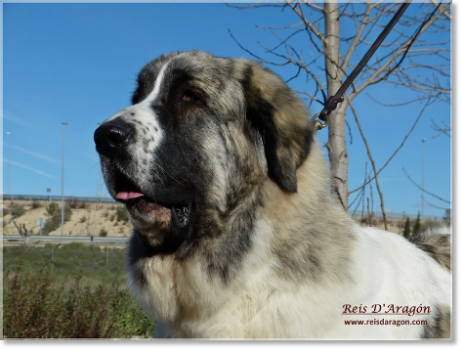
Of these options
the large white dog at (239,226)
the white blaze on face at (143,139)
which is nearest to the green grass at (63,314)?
the large white dog at (239,226)

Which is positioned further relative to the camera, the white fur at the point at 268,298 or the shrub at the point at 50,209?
the shrub at the point at 50,209

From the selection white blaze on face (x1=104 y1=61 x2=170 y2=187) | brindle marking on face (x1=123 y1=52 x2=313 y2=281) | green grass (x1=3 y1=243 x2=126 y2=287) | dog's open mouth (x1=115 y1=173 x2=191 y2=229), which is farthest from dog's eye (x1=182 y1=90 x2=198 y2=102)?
green grass (x1=3 y1=243 x2=126 y2=287)

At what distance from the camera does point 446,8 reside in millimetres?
4996

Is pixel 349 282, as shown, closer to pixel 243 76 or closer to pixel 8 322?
pixel 243 76

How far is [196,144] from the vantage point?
274cm

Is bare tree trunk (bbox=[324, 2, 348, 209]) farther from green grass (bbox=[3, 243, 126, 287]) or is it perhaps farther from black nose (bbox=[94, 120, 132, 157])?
black nose (bbox=[94, 120, 132, 157])

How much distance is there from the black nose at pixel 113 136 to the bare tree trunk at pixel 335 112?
304 centimetres

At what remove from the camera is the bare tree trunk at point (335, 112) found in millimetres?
5078

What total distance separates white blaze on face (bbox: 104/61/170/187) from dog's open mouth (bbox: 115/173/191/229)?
12 centimetres

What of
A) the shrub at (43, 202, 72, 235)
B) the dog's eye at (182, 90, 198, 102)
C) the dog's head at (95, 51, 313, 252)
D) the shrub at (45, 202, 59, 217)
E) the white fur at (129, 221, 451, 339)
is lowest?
the shrub at (43, 202, 72, 235)

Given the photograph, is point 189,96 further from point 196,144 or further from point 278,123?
point 278,123

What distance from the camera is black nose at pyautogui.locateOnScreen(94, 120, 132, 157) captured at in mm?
2450

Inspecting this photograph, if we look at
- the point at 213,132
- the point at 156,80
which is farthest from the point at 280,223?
the point at 156,80

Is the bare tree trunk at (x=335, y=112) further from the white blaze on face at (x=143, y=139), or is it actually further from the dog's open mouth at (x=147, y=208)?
the white blaze on face at (x=143, y=139)
